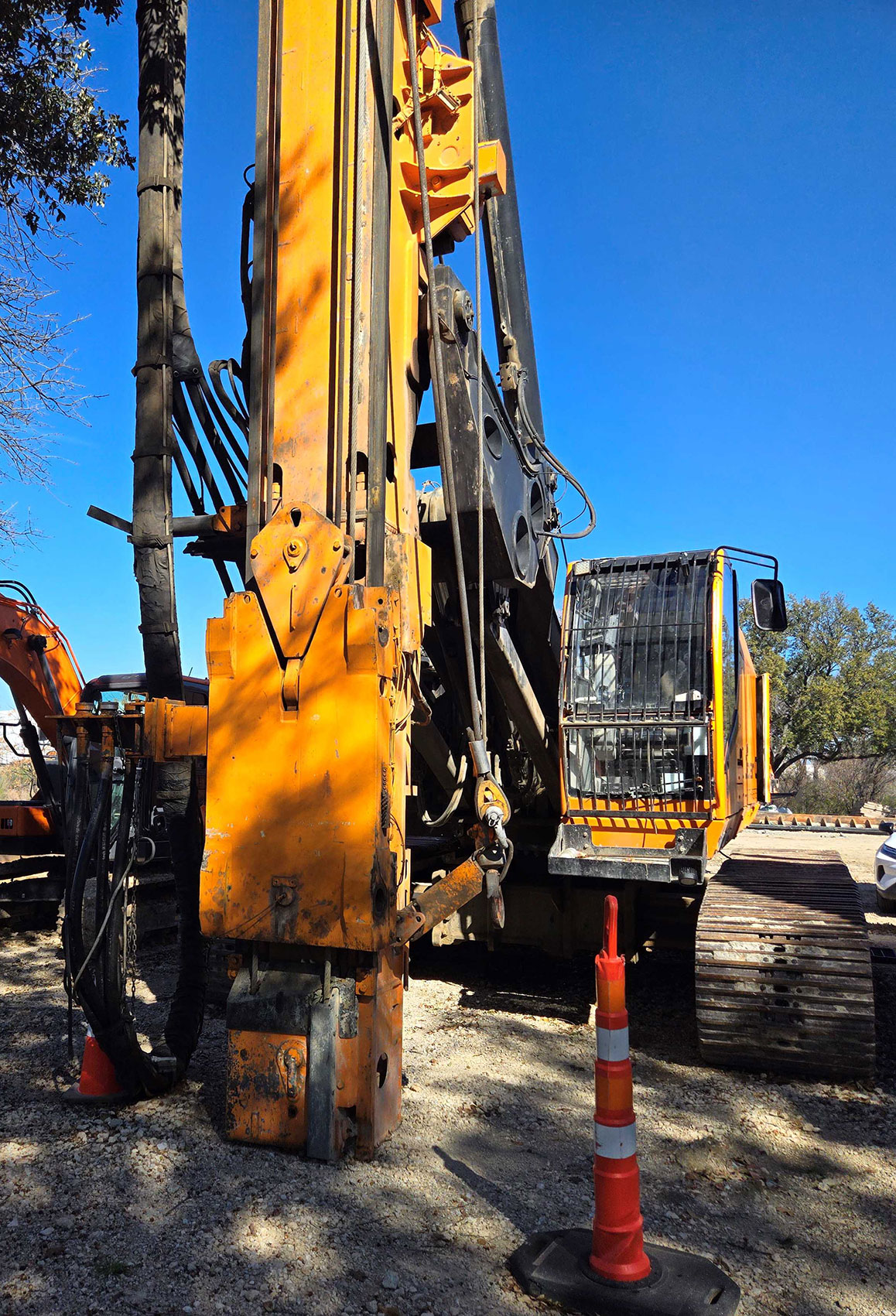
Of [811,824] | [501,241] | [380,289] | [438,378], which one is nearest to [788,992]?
[438,378]

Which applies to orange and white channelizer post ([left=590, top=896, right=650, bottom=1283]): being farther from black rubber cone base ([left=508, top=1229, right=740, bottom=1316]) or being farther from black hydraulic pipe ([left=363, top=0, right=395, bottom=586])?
black hydraulic pipe ([left=363, top=0, right=395, bottom=586])

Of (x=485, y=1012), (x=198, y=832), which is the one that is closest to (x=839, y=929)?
(x=485, y=1012)

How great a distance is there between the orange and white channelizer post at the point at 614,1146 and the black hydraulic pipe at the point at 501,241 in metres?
3.88

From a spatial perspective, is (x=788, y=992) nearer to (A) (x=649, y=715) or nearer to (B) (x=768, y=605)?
(A) (x=649, y=715)

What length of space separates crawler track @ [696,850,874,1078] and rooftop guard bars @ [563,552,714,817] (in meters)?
0.76

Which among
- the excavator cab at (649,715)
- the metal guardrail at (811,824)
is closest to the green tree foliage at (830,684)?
the metal guardrail at (811,824)

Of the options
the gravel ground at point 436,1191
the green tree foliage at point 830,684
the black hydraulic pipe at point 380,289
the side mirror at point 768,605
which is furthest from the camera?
the green tree foliage at point 830,684

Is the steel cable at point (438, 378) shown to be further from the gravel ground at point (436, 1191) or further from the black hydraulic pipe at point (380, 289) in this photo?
the gravel ground at point (436, 1191)

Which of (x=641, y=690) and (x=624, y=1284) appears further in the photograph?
(x=641, y=690)

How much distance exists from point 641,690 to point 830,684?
29.9 metres

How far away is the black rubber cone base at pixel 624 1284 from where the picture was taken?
256 cm

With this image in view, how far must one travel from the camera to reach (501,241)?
6.02 meters

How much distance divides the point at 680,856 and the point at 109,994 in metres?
3.04

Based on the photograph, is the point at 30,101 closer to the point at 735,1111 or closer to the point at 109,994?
the point at 109,994
